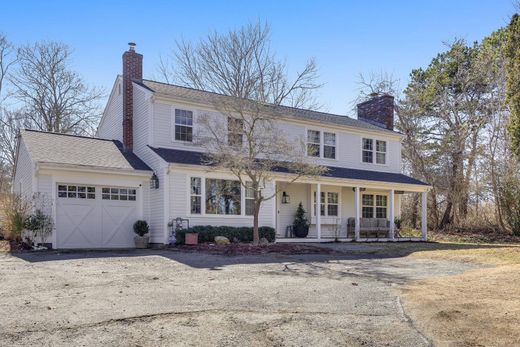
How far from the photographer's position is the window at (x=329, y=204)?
2191cm

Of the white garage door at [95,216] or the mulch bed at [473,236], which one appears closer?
the white garage door at [95,216]

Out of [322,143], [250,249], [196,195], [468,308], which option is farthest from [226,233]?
[468,308]

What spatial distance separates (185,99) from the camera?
18156mm

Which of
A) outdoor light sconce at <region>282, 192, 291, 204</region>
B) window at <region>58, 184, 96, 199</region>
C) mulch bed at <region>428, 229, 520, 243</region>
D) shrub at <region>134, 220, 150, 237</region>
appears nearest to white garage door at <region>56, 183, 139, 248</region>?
window at <region>58, 184, 96, 199</region>

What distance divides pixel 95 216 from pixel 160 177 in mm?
2498

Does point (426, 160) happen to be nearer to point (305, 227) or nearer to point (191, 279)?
point (305, 227)

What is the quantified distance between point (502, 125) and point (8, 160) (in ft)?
100

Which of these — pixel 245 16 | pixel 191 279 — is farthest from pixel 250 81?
pixel 191 279

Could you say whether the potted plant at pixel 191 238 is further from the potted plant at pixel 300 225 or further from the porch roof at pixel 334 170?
the potted plant at pixel 300 225

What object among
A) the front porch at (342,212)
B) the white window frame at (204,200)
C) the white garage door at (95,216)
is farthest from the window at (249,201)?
the white garage door at (95,216)

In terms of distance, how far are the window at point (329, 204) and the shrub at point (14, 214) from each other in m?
12.2

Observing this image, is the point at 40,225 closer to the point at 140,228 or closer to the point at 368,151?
the point at 140,228

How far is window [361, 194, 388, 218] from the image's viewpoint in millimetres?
23359

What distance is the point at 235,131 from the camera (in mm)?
17828
